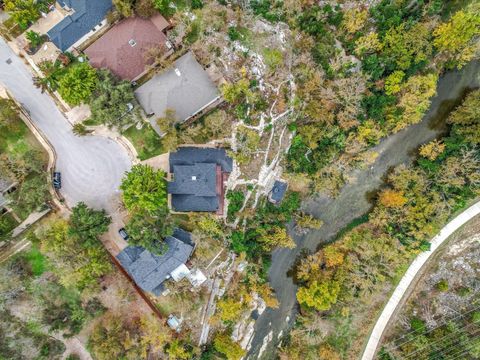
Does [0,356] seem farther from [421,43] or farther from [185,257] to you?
[421,43]

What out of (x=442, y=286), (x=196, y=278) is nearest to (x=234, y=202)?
(x=196, y=278)

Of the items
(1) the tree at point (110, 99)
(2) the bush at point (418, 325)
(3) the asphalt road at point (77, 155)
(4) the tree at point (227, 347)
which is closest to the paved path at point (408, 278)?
(2) the bush at point (418, 325)

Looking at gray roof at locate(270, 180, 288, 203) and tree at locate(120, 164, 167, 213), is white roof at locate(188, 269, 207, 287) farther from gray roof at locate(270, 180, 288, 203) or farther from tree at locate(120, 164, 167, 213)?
gray roof at locate(270, 180, 288, 203)

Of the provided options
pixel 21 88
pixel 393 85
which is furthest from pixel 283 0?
pixel 21 88

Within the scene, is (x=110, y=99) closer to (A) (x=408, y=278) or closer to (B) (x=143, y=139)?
(B) (x=143, y=139)

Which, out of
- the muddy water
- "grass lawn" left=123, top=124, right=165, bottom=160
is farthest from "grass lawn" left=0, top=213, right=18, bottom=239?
the muddy water
